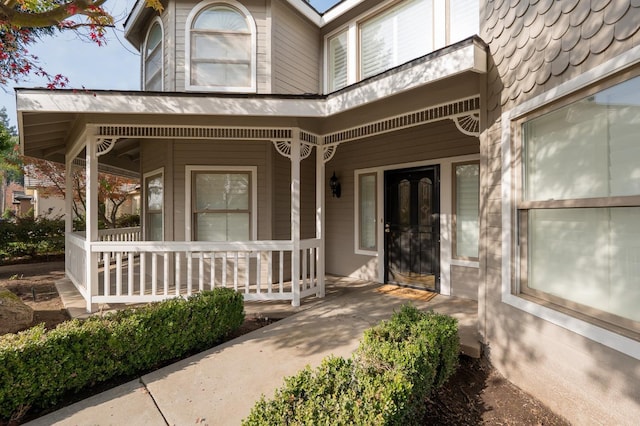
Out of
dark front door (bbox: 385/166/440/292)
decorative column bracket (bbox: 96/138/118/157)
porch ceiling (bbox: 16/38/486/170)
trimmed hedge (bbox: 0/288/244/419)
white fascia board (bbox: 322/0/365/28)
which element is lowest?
trimmed hedge (bbox: 0/288/244/419)

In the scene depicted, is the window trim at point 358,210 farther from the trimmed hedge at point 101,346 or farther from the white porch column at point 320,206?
the trimmed hedge at point 101,346

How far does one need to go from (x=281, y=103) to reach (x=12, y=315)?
4099mm

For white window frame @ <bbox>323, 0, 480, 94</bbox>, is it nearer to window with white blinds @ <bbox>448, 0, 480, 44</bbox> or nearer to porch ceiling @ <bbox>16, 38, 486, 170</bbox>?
window with white blinds @ <bbox>448, 0, 480, 44</bbox>

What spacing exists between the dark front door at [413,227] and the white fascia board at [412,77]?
2008 mm

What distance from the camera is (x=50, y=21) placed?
350cm

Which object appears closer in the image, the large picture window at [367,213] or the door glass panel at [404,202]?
the door glass panel at [404,202]

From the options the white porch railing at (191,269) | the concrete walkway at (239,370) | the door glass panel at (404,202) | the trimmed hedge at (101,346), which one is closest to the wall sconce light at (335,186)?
the door glass panel at (404,202)

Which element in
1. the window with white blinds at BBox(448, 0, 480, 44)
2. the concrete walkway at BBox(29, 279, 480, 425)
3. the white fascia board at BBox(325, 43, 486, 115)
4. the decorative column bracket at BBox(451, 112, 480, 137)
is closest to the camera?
the concrete walkway at BBox(29, 279, 480, 425)

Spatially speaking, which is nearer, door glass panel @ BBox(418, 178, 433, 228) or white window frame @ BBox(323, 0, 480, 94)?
white window frame @ BBox(323, 0, 480, 94)

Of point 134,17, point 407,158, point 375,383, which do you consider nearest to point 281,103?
point 407,158

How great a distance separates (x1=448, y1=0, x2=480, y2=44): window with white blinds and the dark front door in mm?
2016

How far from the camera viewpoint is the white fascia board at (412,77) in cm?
303

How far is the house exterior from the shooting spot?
2000mm

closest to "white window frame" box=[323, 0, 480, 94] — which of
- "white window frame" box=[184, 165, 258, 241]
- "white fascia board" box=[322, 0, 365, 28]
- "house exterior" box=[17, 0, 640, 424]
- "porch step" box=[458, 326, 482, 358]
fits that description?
"house exterior" box=[17, 0, 640, 424]
